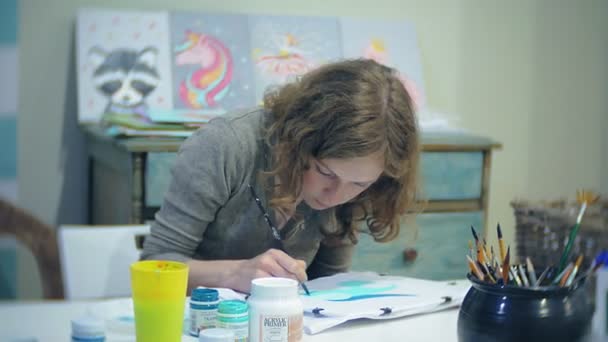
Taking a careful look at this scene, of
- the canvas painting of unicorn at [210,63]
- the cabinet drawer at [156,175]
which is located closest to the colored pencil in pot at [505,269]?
the cabinet drawer at [156,175]

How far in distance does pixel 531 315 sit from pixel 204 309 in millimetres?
422

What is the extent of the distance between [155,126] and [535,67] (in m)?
1.60

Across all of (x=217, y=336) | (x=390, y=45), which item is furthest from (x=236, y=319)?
(x=390, y=45)

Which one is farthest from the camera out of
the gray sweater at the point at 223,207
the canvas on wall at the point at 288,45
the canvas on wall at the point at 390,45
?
the canvas on wall at the point at 390,45

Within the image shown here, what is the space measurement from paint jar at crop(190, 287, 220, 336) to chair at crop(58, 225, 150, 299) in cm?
50

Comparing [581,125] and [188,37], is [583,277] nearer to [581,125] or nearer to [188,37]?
[188,37]

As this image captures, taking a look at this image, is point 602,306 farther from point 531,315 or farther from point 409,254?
point 409,254

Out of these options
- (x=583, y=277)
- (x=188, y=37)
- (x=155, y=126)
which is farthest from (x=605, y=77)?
(x=583, y=277)

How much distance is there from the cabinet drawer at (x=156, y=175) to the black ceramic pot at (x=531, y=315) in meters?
1.19

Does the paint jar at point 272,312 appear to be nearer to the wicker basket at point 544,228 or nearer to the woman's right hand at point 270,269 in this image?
the woman's right hand at point 270,269

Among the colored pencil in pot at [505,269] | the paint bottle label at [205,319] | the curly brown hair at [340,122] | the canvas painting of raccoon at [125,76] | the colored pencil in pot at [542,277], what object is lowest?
the paint bottle label at [205,319]

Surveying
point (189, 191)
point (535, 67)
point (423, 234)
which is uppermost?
point (535, 67)

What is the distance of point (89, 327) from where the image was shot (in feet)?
3.18

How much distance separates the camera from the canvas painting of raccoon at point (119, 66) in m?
2.31
